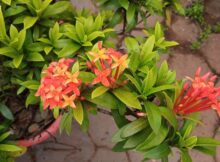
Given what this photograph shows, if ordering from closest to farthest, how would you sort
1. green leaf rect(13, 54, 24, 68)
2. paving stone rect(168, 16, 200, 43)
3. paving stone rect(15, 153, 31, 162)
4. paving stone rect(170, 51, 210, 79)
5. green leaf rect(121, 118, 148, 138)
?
green leaf rect(121, 118, 148, 138), green leaf rect(13, 54, 24, 68), paving stone rect(15, 153, 31, 162), paving stone rect(170, 51, 210, 79), paving stone rect(168, 16, 200, 43)

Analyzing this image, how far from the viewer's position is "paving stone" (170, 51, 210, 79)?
291 cm

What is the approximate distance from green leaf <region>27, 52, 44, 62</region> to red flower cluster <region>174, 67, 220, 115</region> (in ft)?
2.01

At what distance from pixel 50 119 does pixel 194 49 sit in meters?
1.36

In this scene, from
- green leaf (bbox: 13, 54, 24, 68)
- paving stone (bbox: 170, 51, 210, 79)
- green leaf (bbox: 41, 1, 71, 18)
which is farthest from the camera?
paving stone (bbox: 170, 51, 210, 79)

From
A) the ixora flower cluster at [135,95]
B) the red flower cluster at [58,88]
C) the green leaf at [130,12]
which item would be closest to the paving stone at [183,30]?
the green leaf at [130,12]

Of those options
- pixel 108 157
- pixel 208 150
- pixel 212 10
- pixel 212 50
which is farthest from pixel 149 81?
pixel 212 10

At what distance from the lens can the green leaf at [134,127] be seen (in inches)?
59.7

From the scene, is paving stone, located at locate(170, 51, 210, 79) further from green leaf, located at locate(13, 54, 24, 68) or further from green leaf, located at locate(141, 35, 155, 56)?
green leaf, located at locate(13, 54, 24, 68)

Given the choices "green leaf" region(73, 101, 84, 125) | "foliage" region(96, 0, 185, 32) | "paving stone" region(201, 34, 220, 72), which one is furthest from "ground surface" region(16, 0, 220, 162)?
"green leaf" region(73, 101, 84, 125)

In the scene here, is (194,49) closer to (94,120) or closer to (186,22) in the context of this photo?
(186,22)

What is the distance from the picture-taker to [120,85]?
4.83 ft

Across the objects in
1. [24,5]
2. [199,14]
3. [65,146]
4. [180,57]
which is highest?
[24,5]

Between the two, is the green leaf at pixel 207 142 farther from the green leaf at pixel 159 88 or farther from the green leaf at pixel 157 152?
the green leaf at pixel 159 88

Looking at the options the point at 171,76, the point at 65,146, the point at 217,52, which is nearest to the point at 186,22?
the point at 217,52
